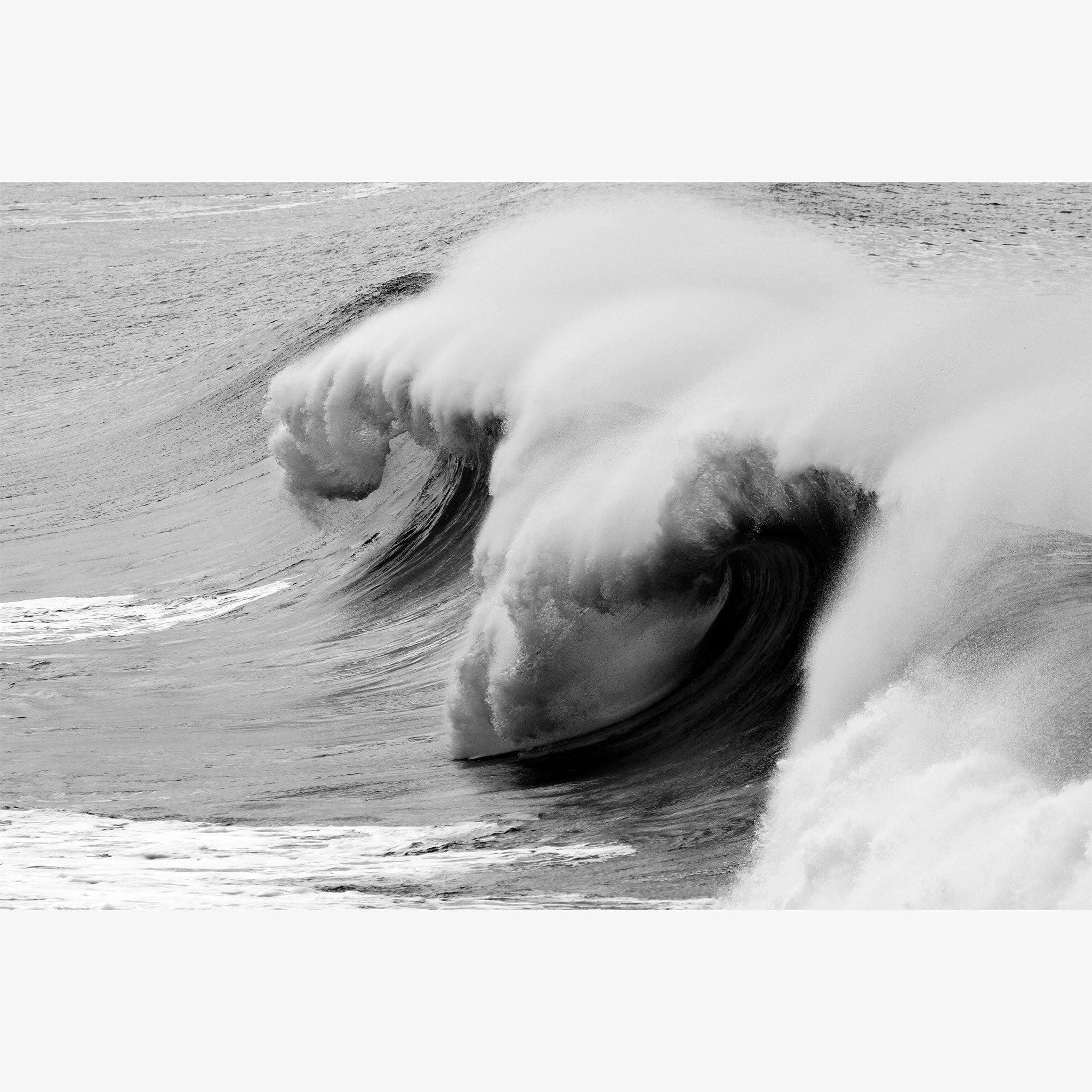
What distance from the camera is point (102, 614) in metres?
8.13

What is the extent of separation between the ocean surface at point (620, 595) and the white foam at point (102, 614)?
4 cm

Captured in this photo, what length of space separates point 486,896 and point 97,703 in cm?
293

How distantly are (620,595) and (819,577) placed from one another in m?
0.72

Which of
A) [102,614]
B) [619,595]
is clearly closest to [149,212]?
[102,614]

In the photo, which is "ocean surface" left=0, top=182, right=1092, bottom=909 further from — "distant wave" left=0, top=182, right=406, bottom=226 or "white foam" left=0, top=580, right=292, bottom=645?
"distant wave" left=0, top=182, right=406, bottom=226

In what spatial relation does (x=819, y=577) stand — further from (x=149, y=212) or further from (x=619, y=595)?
(x=149, y=212)

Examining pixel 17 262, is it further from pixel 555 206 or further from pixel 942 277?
pixel 942 277

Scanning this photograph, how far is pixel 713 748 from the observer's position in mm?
5078

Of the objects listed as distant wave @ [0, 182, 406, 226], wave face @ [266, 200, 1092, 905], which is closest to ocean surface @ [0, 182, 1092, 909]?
wave face @ [266, 200, 1092, 905]

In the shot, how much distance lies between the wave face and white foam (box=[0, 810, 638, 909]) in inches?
25.5

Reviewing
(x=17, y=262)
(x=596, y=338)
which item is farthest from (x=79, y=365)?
(x=596, y=338)

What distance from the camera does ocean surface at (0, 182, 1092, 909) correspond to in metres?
4.30

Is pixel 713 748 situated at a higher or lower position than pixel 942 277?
lower

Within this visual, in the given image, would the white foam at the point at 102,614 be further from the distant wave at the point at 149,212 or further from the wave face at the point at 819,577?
the distant wave at the point at 149,212
